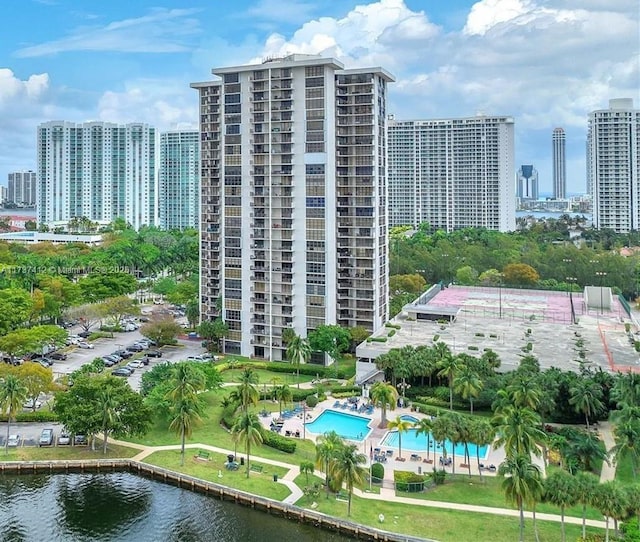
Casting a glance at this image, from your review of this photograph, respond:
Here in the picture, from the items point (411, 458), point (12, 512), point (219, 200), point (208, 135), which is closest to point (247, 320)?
point (219, 200)

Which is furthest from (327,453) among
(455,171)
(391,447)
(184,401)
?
(455,171)

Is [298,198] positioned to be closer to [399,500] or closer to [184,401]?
[184,401]

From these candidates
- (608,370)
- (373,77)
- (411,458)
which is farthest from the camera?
Answer: (373,77)

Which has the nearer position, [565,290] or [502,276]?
[565,290]

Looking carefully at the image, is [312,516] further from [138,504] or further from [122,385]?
[122,385]

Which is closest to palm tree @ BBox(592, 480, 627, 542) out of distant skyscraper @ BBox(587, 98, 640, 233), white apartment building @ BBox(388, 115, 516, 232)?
distant skyscraper @ BBox(587, 98, 640, 233)

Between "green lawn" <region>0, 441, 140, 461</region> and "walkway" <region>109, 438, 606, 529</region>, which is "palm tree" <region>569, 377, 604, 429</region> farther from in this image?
"green lawn" <region>0, 441, 140, 461</region>
